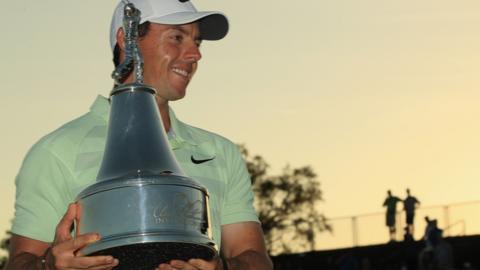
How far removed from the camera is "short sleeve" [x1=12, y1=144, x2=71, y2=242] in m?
5.29

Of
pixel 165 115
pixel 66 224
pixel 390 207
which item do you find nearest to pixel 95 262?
pixel 66 224

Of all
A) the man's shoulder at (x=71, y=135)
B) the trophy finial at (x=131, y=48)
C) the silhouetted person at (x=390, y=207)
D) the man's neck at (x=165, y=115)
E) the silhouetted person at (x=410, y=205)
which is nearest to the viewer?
the trophy finial at (x=131, y=48)

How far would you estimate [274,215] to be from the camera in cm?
7781

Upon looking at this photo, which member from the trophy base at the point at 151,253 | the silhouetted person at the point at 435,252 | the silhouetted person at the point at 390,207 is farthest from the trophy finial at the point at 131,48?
the silhouetted person at the point at 390,207

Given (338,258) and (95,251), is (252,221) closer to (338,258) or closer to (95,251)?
(95,251)

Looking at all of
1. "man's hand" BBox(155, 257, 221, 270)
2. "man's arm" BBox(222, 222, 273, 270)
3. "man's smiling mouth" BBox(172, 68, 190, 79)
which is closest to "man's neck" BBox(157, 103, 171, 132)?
"man's smiling mouth" BBox(172, 68, 190, 79)

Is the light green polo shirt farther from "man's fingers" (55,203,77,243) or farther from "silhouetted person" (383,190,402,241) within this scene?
"silhouetted person" (383,190,402,241)

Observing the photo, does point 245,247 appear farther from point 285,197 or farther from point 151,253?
point 285,197

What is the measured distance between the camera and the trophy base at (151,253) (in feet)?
15.0

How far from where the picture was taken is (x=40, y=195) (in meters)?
5.34

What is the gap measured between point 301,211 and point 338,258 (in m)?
36.7

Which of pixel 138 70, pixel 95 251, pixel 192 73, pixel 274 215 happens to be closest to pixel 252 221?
pixel 192 73

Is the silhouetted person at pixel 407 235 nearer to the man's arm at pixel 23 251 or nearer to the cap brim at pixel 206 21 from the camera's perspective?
the cap brim at pixel 206 21

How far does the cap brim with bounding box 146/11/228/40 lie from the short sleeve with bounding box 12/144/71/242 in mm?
535
